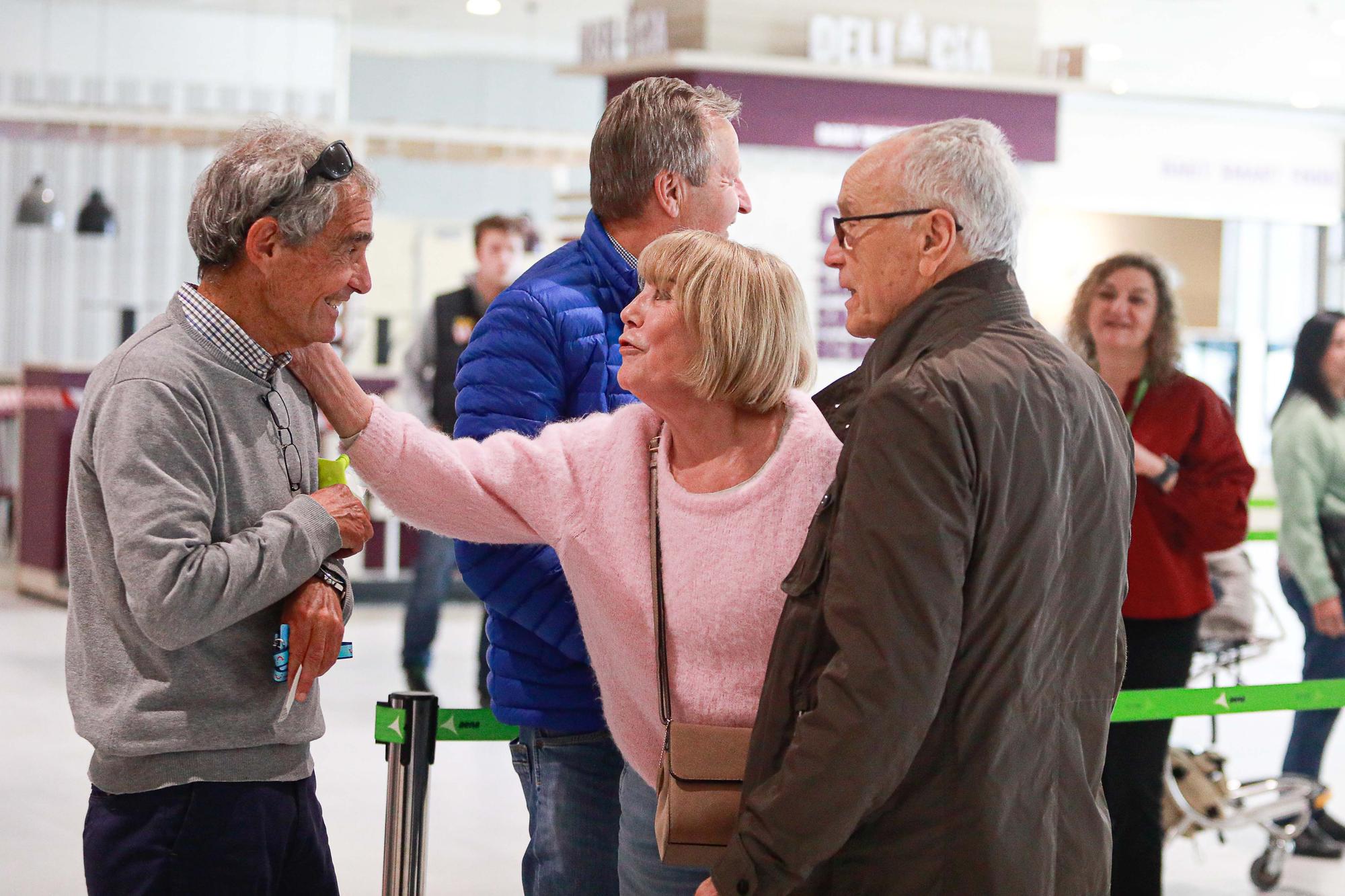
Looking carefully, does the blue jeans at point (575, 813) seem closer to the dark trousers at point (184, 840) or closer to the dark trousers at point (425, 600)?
the dark trousers at point (184, 840)

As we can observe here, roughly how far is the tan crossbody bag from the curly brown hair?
2259mm

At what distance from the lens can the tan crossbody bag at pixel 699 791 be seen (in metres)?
1.76

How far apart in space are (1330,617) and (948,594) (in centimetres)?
348

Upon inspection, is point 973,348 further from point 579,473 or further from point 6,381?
point 6,381

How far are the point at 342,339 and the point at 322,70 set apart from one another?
6.52 metres

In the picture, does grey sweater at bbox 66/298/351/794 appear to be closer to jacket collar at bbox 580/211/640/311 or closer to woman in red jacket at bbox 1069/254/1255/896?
jacket collar at bbox 580/211/640/311

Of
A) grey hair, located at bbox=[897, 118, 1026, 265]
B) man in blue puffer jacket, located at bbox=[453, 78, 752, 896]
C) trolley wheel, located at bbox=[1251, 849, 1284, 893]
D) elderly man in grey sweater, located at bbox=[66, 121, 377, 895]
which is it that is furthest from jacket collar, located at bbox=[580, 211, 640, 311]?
trolley wheel, located at bbox=[1251, 849, 1284, 893]

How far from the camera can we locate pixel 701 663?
181 cm

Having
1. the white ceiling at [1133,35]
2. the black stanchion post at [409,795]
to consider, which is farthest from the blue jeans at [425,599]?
the white ceiling at [1133,35]

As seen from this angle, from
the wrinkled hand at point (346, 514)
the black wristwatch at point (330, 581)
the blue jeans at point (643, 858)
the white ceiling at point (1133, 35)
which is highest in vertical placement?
the white ceiling at point (1133, 35)

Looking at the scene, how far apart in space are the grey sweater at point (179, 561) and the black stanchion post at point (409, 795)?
0.59m

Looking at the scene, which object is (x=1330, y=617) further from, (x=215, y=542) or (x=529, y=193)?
(x=529, y=193)

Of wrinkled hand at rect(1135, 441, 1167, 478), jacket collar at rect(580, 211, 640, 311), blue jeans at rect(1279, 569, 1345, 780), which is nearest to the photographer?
jacket collar at rect(580, 211, 640, 311)

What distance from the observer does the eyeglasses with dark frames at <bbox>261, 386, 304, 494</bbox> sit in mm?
1885
